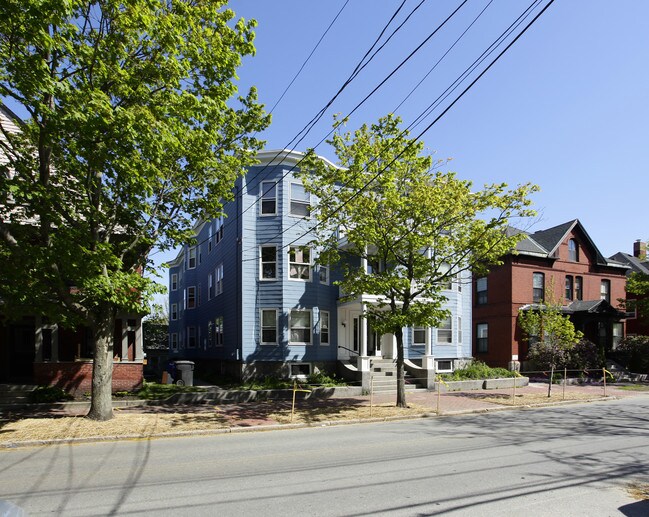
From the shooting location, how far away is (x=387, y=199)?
51.1 feet

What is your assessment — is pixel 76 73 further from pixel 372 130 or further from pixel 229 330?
pixel 229 330

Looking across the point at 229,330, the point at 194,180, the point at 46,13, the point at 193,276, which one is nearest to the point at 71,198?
the point at 194,180

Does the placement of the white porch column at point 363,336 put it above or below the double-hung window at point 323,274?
below

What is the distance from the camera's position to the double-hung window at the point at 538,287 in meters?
32.2

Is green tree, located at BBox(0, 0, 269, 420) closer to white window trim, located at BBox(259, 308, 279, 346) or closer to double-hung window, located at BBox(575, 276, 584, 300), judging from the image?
white window trim, located at BBox(259, 308, 279, 346)

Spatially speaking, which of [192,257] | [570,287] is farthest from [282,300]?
[570,287]

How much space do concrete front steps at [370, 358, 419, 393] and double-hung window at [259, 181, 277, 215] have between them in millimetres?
8627

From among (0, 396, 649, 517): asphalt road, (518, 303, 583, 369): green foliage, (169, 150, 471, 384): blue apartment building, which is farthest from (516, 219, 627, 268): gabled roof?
(0, 396, 649, 517): asphalt road

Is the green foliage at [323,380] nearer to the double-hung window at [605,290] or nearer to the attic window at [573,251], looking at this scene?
the attic window at [573,251]

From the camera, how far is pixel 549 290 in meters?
28.6

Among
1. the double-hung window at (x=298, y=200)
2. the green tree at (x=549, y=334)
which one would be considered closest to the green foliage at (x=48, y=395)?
the double-hung window at (x=298, y=200)

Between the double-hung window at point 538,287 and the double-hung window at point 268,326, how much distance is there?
18.3 m

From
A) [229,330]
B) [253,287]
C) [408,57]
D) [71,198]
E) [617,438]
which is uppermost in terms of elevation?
[408,57]

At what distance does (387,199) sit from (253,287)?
9767mm
